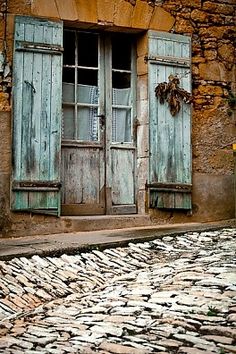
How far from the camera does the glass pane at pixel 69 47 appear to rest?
22.1 feet

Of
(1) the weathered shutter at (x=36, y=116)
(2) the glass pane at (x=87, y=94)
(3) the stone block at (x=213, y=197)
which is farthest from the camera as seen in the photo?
(3) the stone block at (x=213, y=197)

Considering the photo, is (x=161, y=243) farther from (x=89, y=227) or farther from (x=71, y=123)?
(x=71, y=123)

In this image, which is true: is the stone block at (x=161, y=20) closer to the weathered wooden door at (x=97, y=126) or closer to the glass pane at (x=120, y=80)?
the weathered wooden door at (x=97, y=126)

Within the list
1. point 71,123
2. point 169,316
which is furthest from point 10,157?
point 169,316

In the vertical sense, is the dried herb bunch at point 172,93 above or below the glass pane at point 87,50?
below

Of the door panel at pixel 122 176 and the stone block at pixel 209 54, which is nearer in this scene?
the door panel at pixel 122 176

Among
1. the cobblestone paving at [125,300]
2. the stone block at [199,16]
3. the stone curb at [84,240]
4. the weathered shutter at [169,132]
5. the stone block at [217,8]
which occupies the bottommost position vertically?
the cobblestone paving at [125,300]

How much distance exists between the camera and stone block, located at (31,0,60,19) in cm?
627

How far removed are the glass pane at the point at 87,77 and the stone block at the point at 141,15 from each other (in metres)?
0.76

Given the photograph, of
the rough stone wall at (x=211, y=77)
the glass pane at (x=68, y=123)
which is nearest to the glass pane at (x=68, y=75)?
the glass pane at (x=68, y=123)

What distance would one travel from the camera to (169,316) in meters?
3.25

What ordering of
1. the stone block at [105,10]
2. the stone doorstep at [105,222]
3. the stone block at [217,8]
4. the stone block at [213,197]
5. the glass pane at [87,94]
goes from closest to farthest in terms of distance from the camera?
the stone doorstep at [105,222] < the stone block at [105,10] < the glass pane at [87,94] < the stone block at [213,197] < the stone block at [217,8]

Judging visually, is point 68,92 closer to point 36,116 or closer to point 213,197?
point 36,116

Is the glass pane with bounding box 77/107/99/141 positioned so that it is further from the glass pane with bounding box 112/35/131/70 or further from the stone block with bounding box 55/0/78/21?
the stone block with bounding box 55/0/78/21
